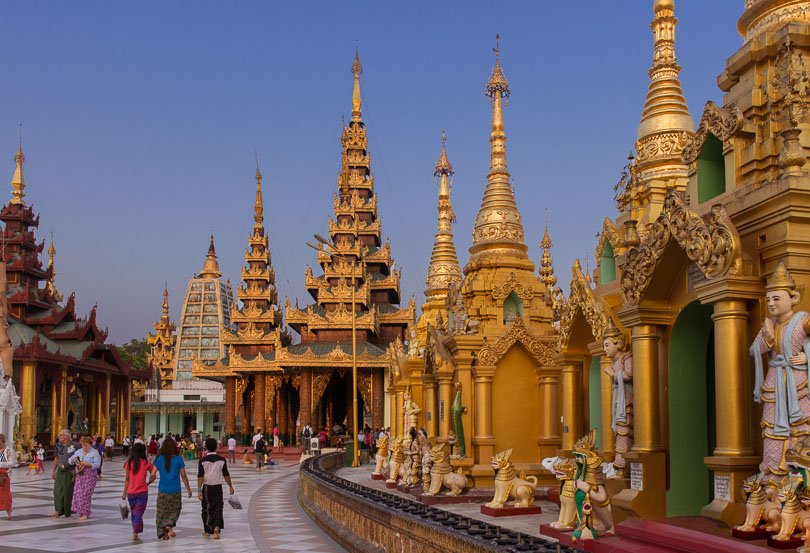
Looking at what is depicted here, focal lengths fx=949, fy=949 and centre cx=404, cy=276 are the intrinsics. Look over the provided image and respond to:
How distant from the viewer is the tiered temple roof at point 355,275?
48.6 m

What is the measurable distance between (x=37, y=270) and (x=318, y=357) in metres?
17.9

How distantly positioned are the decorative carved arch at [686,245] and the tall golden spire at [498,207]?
9374 mm

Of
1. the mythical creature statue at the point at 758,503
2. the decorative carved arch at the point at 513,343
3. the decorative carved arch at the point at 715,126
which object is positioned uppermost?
the decorative carved arch at the point at 715,126

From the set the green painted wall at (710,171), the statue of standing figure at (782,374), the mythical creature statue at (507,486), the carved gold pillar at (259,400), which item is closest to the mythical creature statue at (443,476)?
the mythical creature statue at (507,486)

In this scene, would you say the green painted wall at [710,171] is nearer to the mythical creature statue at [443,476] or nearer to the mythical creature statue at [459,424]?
the mythical creature statue at [443,476]

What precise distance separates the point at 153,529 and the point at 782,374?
10.7 m

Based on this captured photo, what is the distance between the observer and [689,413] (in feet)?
29.6

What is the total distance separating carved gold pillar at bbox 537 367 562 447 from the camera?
16016mm

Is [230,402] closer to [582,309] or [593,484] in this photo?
[582,309]

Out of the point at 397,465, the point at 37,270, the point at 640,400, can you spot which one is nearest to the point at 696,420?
the point at 640,400

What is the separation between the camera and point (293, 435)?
49844 millimetres

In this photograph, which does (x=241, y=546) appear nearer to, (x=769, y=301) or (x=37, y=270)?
(x=769, y=301)

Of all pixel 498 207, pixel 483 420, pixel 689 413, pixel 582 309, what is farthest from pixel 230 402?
pixel 689 413

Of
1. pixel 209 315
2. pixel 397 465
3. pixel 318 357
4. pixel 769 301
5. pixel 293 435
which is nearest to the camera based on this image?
pixel 769 301
